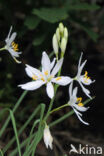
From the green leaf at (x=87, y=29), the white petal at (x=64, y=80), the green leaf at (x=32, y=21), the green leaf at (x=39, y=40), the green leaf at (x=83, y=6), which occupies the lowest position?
the green leaf at (x=87, y=29)

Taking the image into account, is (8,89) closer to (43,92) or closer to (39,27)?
(43,92)

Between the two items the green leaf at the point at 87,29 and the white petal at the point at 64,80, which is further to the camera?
the green leaf at the point at 87,29

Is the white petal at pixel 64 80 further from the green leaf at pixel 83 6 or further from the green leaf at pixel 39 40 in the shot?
the green leaf at pixel 83 6

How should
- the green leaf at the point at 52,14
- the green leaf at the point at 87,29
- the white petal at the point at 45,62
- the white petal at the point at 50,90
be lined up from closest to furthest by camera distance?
the white petal at the point at 50,90 → the white petal at the point at 45,62 → the green leaf at the point at 52,14 → the green leaf at the point at 87,29

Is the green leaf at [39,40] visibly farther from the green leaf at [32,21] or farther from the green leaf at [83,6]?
the green leaf at [83,6]

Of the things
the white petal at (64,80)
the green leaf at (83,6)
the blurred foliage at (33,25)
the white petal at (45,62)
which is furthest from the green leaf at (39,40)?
the white petal at (64,80)

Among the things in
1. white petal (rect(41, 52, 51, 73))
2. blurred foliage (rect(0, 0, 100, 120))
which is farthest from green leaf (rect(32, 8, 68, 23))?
white petal (rect(41, 52, 51, 73))

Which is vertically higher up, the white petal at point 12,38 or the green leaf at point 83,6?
the white petal at point 12,38

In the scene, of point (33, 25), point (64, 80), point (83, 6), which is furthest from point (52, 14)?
point (64, 80)

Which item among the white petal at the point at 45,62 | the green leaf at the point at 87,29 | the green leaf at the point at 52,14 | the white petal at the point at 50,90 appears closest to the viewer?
the white petal at the point at 50,90
